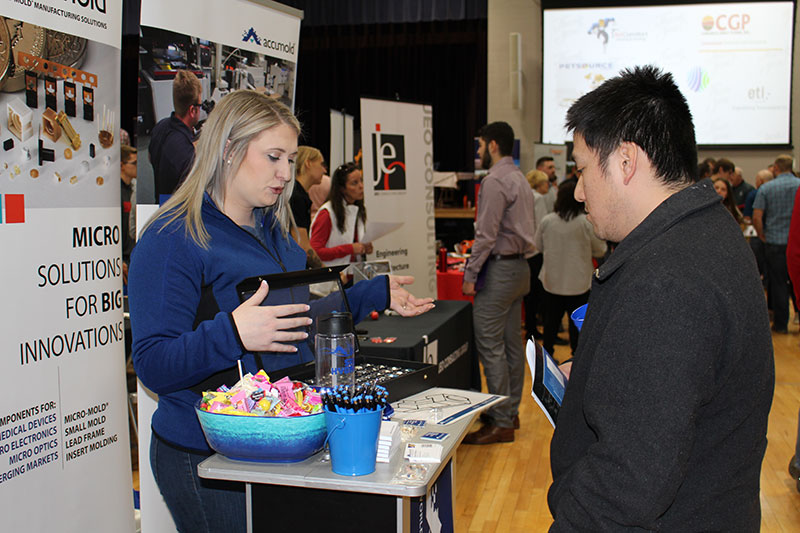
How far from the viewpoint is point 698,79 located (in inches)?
365

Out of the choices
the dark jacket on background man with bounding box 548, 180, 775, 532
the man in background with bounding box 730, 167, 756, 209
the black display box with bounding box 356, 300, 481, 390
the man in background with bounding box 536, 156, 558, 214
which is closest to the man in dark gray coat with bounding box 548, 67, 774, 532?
the dark jacket on background man with bounding box 548, 180, 775, 532

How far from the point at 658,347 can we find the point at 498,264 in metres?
3.06

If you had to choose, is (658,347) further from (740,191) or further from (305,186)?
(740,191)

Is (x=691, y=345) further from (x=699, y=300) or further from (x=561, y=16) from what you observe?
(x=561, y=16)

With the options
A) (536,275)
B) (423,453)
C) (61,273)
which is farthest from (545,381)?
(536,275)

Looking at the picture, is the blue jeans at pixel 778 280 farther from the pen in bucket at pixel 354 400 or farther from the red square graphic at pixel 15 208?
the red square graphic at pixel 15 208

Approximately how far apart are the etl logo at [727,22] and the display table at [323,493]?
9.11 meters

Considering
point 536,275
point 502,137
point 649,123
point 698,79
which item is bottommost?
point 536,275

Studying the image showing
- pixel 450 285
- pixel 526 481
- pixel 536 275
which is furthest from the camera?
pixel 536 275

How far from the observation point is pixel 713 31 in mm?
9180

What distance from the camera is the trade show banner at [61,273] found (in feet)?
5.64

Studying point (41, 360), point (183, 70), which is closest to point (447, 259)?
point (183, 70)

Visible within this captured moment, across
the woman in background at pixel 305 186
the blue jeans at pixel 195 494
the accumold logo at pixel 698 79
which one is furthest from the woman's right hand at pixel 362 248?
the accumold logo at pixel 698 79

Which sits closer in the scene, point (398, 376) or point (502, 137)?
point (398, 376)
